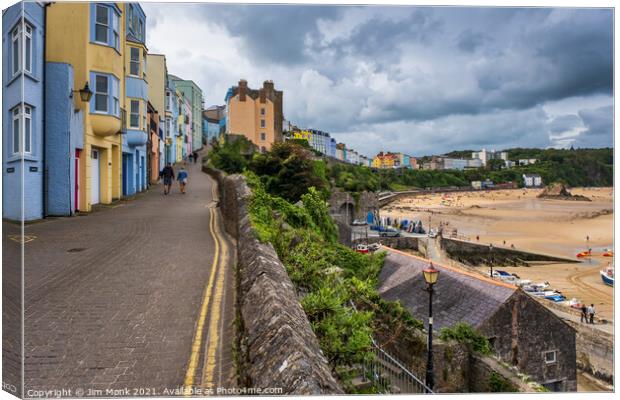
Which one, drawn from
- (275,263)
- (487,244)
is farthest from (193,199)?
(487,244)

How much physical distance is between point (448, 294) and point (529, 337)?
285 centimetres

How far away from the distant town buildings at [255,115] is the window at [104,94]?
110 feet

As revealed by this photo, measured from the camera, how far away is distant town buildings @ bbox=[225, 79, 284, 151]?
1967 inches

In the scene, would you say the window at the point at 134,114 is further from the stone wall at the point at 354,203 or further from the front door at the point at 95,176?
the stone wall at the point at 354,203

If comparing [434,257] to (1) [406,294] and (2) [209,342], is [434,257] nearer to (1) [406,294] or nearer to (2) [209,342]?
(1) [406,294]

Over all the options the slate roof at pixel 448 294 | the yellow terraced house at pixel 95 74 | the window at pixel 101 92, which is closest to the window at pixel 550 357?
the slate roof at pixel 448 294

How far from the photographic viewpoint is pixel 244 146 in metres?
43.1

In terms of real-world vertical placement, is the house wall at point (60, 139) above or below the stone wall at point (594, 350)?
above

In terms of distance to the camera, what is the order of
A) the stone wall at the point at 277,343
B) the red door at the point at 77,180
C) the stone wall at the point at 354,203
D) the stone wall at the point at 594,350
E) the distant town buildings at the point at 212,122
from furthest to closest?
the distant town buildings at the point at 212,122 < the stone wall at the point at 354,203 < the stone wall at the point at 594,350 < the red door at the point at 77,180 < the stone wall at the point at 277,343

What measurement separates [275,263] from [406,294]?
11513 mm

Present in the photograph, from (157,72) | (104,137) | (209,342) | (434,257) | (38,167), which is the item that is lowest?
(434,257)

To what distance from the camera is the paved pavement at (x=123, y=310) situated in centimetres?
423

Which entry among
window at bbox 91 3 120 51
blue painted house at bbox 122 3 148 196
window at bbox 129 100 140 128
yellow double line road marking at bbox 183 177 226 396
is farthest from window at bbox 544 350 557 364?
window at bbox 129 100 140 128

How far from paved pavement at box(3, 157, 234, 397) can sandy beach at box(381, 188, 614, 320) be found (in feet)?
34.6
